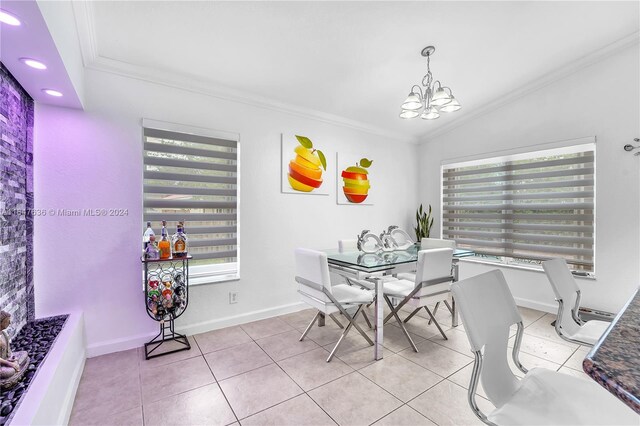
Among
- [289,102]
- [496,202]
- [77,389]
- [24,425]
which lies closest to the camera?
[24,425]

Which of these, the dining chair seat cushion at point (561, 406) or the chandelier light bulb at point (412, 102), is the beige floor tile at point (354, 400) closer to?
the dining chair seat cushion at point (561, 406)

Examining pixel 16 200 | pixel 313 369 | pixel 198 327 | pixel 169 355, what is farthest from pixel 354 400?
pixel 16 200

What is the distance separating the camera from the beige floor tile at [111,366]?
2.11m

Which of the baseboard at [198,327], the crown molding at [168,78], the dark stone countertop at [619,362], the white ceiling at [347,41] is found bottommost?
the baseboard at [198,327]

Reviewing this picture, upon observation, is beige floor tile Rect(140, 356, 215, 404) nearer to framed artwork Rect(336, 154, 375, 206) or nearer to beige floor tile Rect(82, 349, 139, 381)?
beige floor tile Rect(82, 349, 139, 381)

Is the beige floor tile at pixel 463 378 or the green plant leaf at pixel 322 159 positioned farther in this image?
the green plant leaf at pixel 322 159

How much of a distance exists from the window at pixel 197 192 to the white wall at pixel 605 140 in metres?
3.55

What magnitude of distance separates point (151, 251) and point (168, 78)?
1.56 m

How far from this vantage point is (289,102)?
331cm

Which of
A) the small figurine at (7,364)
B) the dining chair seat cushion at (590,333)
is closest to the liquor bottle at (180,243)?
the small figurine at (7,364)

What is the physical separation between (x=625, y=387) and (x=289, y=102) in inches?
131

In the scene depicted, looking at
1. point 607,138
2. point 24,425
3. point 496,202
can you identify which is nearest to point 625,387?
point 24,425

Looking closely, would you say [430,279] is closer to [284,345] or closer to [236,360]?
[284,345]

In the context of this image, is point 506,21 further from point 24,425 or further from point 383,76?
point 24,425
